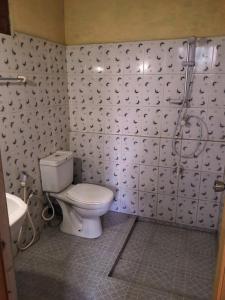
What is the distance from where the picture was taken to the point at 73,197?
2.32m

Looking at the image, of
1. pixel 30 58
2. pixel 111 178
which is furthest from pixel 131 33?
pixel 111 178

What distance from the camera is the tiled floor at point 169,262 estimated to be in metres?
1.88

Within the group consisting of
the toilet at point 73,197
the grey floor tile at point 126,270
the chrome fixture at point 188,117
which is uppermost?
the chrome fixture at point 188,117

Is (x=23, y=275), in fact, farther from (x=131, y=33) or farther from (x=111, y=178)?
(x=131, y=33)

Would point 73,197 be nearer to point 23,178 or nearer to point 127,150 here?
point 23,178

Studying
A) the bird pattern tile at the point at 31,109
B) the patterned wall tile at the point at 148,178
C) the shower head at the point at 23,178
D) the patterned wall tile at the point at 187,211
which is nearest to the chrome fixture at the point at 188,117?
the patterned wall tile at the point at 148,178

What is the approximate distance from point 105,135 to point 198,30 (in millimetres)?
1305

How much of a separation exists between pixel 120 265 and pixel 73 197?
2.33ft

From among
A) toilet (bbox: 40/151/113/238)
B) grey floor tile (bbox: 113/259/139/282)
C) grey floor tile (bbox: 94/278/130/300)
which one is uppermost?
toilet (bbox: 40/151/113/238)

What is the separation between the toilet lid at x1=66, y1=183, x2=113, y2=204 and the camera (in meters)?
2.27

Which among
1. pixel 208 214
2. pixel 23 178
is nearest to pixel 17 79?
pixel 23 178

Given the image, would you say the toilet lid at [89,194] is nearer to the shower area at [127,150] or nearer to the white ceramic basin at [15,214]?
the shower area at [127,150]

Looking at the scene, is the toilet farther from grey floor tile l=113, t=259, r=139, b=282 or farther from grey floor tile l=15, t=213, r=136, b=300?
grey floor tile l=113, t=259, r=139, b=282

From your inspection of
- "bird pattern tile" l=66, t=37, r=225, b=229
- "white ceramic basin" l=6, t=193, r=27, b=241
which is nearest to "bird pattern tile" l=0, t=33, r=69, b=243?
"bird pattern tile" l=66, t=37, r=225, b=229
